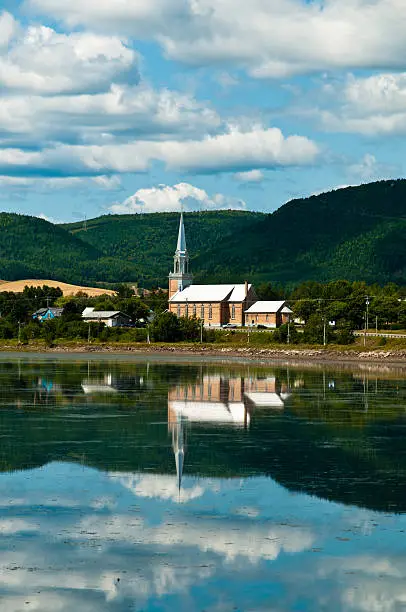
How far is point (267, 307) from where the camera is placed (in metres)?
161

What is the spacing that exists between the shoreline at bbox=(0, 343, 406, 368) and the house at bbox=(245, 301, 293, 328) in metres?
30.4

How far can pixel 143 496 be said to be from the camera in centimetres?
2686

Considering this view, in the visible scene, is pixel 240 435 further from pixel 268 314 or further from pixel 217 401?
pixel 268 314

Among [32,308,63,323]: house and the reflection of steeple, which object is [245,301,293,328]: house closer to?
[32,308,63,323]: house

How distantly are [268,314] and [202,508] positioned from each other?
136 m

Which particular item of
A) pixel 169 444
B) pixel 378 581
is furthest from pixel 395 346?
pixel 378 581

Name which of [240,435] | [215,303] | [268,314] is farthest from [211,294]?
[240,435]

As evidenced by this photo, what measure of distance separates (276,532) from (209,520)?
6.05ft

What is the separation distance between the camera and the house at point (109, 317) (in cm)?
16525

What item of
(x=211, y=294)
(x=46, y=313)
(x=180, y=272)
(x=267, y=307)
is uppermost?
(x=180, y=272)

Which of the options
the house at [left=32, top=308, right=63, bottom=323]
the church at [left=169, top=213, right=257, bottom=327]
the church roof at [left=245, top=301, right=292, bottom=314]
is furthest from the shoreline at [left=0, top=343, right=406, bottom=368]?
the church at [left=169, top=213, right=257, bottom=327]

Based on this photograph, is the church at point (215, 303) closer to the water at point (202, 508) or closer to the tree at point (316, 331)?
the tree at point (316, 331)

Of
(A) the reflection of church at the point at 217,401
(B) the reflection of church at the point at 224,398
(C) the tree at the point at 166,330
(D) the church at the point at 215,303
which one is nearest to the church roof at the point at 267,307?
(D) the church at the point at 215,303

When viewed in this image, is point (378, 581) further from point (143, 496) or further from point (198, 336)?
point (198, 336)
